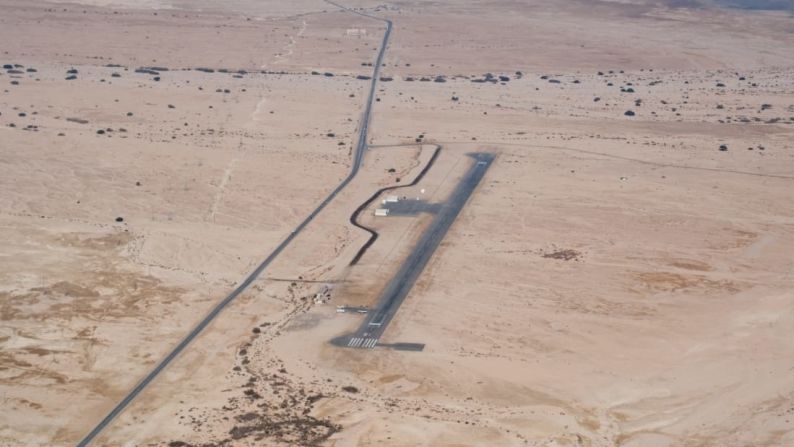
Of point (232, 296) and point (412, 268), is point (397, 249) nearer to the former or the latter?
point (412, 268)

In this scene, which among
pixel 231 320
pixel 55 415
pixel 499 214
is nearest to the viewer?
pixel 55 415

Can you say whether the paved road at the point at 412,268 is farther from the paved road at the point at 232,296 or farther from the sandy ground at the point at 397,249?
the paved road at the point at 232,296

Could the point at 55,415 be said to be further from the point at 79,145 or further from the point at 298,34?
the point at 298,34

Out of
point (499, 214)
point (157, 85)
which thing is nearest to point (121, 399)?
point (499, 214)

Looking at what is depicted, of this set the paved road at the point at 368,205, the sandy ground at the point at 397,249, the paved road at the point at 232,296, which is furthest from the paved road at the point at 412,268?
the paved road at the point at 232,296

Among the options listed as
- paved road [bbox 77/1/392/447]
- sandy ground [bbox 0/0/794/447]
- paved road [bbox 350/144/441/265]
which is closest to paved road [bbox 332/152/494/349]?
sandy ground [bbox 0/0/794/447]

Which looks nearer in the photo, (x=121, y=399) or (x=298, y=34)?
(x=121, y=399)

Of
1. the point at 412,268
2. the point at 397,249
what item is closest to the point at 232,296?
the point at 412,268

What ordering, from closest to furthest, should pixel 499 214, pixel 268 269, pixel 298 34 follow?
pixel 268 269 < pixel 499 214 < pixel 298 34
